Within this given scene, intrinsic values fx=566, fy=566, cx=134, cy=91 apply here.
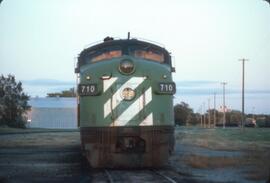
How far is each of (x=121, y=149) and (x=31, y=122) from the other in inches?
3377

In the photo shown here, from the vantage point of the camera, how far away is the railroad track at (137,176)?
42.7ft

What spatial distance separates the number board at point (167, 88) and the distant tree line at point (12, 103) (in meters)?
66.3

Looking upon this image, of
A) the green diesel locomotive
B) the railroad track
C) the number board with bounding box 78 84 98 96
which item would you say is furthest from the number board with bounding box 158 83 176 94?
the railroad track

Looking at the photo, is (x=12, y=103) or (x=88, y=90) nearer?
(x=88, y=90)

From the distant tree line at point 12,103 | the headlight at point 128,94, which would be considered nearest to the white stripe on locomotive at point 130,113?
the headlight at point 128,94

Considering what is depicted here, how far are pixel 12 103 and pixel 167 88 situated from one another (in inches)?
2732

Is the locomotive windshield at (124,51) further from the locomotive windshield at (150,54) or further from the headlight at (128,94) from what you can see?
the headlight at (128,94)

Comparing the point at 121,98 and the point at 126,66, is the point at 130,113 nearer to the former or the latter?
the point at 121,98

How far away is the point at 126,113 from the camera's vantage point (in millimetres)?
15516

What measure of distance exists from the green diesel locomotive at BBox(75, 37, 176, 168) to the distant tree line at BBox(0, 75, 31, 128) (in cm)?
6615

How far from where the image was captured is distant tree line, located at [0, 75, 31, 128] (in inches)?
3223

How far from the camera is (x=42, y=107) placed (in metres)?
98.8

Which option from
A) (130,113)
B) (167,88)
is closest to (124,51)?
(167,88)

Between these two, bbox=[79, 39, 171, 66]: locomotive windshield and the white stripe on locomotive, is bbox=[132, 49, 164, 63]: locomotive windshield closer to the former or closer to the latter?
bbox=[79, 39, 171, 66]: locomotive windshield
